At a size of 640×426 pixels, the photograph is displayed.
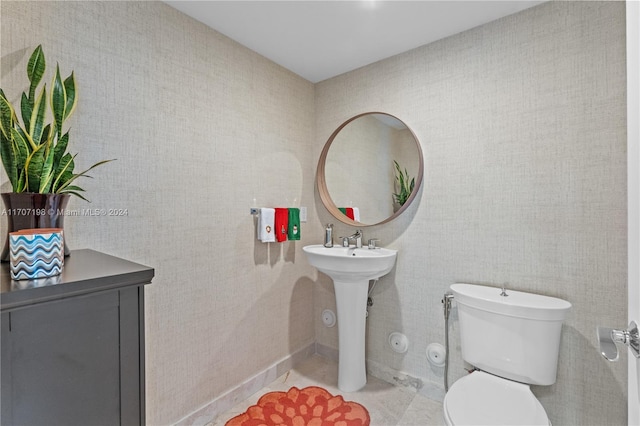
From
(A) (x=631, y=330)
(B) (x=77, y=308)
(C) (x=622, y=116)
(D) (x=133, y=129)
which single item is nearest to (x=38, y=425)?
(B) (x=77, y=308)

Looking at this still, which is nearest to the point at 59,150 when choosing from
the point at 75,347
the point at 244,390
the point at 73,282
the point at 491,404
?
the point at 73,282

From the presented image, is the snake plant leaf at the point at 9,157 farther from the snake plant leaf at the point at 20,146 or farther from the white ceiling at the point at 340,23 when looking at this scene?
the white ceiling at the point at 340,23

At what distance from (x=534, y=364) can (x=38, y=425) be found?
1825 mm

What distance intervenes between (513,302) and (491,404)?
48cm

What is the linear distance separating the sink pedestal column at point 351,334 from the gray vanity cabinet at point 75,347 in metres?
1.33

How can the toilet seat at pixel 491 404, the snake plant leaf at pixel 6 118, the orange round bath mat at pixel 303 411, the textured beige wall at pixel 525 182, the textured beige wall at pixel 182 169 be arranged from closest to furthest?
the snake plant leaf at pixel 6 118 < the toilet seat at pixel 491 404 < the textured beige wall at pixel 182 169 < the textured beige wall at pixel 525 182 < the orange round bath mat at pixel 303 411

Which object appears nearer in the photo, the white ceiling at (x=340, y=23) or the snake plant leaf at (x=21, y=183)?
the snake plant leaf at (x=21, y=183)

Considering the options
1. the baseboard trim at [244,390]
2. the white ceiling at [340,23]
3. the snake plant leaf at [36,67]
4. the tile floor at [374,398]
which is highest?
the white ceiling at [340,23]

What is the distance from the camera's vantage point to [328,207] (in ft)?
8.08

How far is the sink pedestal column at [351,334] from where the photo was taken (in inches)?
81.4

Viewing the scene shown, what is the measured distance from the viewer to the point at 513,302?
5.05ft

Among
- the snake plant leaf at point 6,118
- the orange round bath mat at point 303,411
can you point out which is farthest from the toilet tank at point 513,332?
the snake plant leaf at point 6,118

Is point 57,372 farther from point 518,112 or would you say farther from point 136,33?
point 518,112

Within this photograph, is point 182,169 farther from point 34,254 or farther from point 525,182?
point 525,182
